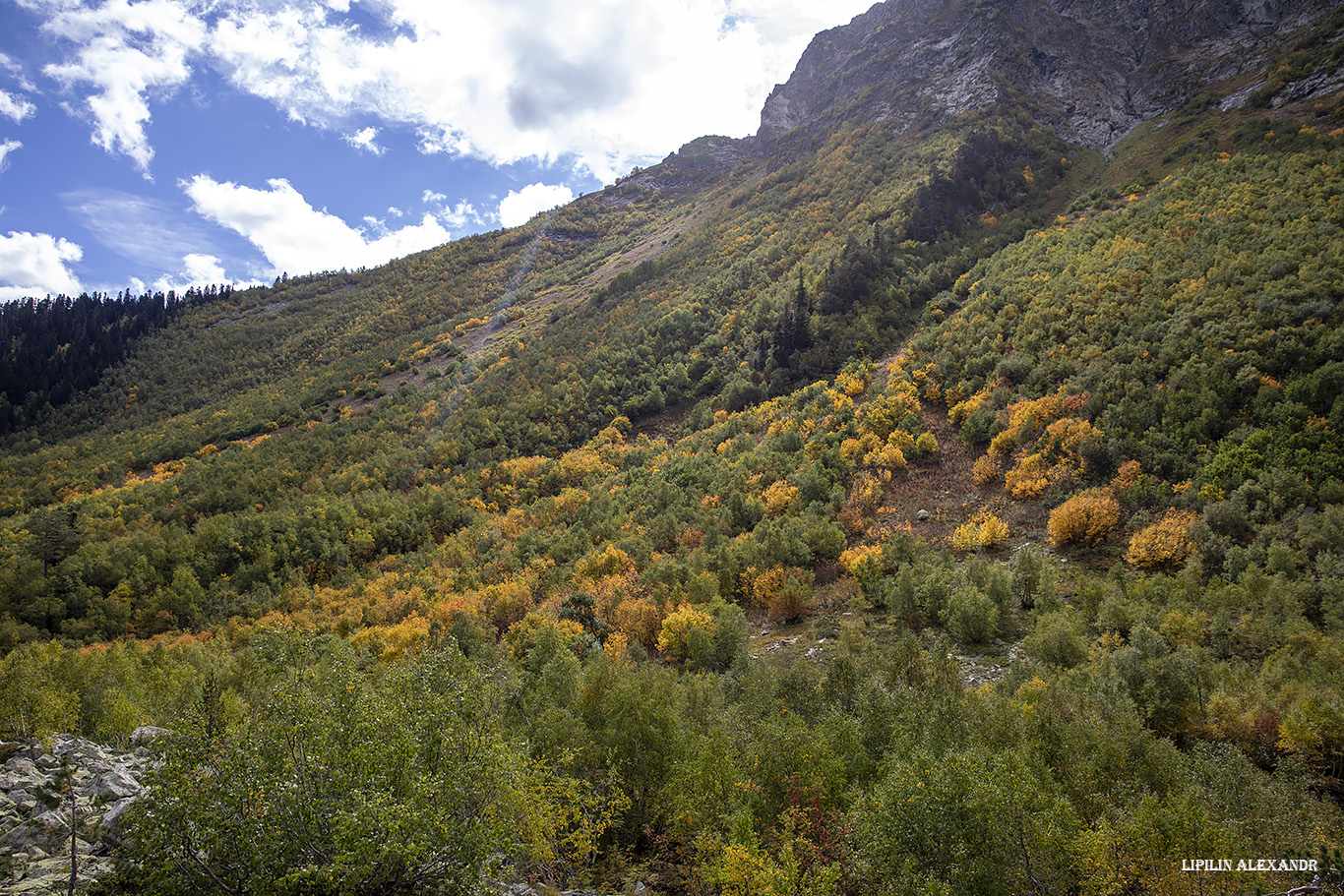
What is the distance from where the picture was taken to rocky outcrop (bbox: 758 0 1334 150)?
191 feet

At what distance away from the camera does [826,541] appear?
83.7ft

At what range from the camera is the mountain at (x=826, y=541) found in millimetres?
7605

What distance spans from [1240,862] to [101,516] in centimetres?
6123

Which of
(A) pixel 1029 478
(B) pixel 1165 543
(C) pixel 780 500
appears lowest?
(B) pixel 1165 543

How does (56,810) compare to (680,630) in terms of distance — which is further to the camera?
(680,630)

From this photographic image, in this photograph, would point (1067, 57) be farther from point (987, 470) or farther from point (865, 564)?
point (865, 564)

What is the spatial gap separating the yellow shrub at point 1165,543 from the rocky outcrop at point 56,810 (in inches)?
976

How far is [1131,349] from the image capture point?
85.1ft

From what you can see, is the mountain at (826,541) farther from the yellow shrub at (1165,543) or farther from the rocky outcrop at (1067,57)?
the rocky outcrop at (1067,57)

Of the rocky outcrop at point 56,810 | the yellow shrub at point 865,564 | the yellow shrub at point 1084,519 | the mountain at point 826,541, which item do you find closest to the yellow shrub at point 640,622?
the mountain at point 826,541

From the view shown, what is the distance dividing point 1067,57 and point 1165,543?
3453 inches

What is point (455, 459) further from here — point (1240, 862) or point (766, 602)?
point (1240, 862)

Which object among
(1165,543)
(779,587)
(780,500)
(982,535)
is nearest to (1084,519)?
(1165,543)

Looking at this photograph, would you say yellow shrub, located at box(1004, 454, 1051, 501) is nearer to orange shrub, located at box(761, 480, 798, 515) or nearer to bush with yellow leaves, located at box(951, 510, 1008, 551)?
bush with yellow leaves, located at box(951, 510, 1008, 551)
